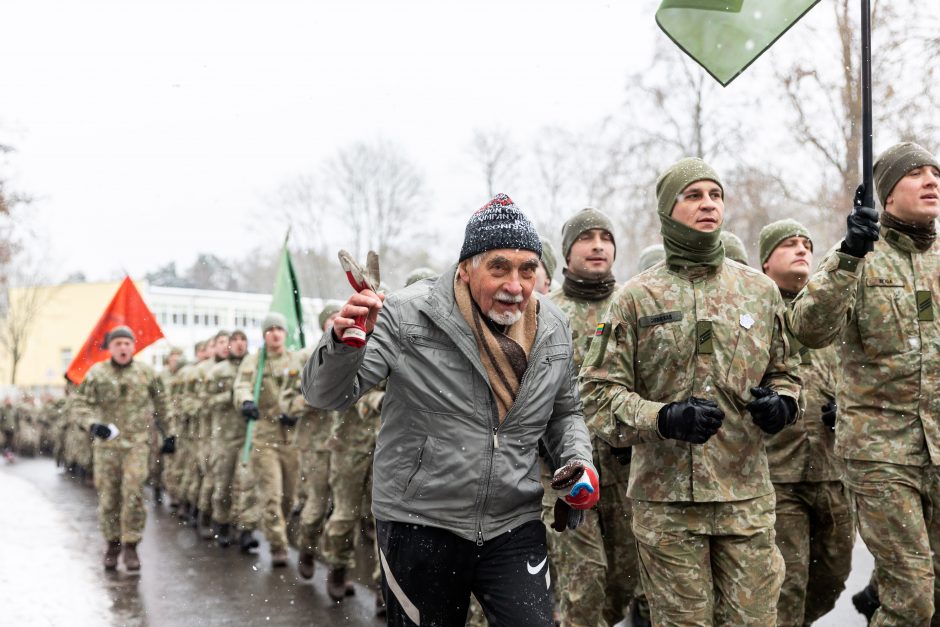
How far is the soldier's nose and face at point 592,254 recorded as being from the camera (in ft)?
20.2

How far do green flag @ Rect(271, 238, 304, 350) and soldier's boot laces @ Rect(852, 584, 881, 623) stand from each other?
20.7ft

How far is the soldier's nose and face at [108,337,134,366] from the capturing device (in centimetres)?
1062

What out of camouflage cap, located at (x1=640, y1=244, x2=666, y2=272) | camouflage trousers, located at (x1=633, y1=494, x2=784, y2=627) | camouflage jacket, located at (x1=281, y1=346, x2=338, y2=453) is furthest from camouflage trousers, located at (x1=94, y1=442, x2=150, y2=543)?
camouflage trousers, located at (x1=633, y1=494, x2=784, y2=627)

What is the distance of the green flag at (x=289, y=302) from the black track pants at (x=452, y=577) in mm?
7194

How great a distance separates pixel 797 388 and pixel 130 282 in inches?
427

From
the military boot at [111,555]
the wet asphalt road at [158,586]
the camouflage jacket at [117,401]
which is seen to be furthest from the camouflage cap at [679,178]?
the military boot at [111,555]

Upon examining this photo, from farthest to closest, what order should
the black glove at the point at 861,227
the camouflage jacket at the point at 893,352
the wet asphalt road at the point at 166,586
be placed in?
the wet asphalt road at the point at 166,586 < the camouflage jacket at the point at 893,352 < the black glove at the point at 861,227

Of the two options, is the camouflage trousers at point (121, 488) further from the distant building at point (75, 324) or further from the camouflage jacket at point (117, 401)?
the distant building at point (75, 324)

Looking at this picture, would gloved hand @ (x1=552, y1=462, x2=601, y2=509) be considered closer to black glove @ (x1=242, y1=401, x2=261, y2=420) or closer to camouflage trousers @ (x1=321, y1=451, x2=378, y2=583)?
camouflage trousers @ (x1=321, y1=451, x2=378, y2=583)

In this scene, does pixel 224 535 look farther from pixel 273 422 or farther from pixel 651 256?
pixel 651 256

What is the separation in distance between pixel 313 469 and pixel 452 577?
5955 mm

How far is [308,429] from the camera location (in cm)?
1041

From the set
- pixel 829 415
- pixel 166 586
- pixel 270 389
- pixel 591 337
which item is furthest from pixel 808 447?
pixel 270 389

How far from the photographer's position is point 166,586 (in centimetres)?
910
